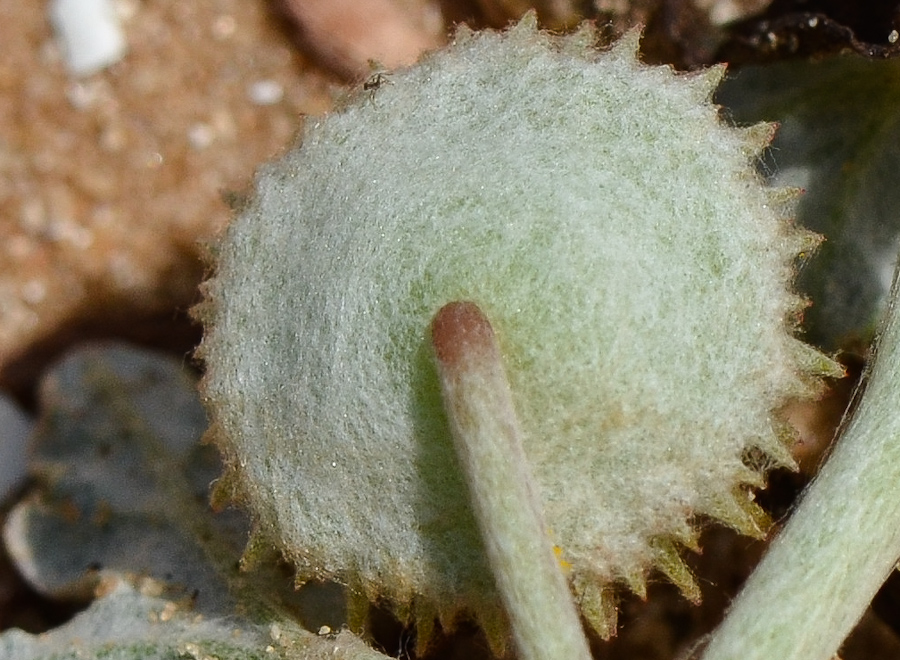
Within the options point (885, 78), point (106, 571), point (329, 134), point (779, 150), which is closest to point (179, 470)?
point (106, 571)

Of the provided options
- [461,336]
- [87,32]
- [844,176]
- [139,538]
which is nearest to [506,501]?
[461,336]

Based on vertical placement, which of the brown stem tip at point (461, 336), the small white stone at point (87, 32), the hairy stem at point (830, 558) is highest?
the small white stone at point (87, 32)

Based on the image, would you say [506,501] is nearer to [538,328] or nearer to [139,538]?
[538,328]

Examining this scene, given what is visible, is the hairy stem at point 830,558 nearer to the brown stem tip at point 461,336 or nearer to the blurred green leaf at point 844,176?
the brown stem tip at point 461,336

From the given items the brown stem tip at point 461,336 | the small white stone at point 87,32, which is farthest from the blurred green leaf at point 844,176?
the small white stone at point 87,32

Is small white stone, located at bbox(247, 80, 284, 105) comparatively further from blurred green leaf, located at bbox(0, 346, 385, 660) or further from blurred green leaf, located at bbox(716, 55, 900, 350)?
blurred green leaf, located at bbox(716, 55, 900, 350)

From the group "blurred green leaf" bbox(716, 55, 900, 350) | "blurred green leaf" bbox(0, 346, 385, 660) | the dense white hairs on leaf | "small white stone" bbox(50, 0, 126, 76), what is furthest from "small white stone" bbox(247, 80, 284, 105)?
the dense white hairs on leaf

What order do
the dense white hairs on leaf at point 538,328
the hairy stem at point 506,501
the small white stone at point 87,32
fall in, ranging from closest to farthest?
the hairy stem at point 506,501, the dense white hairs on leaf at point 538,328, the small white stone at point 87,32
